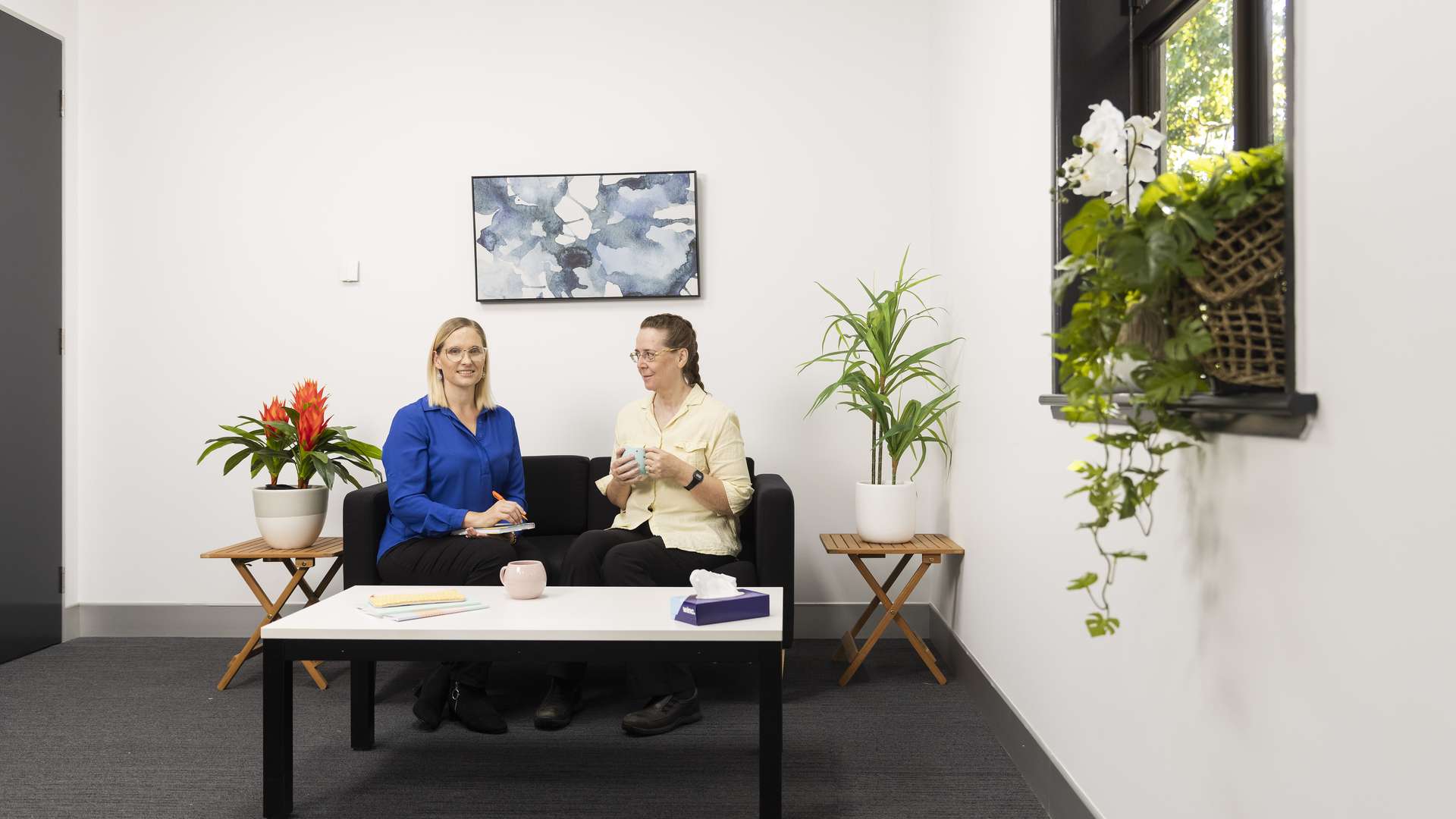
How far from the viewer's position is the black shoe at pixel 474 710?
2.84m

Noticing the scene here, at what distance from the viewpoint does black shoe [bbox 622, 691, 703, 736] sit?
281 cm

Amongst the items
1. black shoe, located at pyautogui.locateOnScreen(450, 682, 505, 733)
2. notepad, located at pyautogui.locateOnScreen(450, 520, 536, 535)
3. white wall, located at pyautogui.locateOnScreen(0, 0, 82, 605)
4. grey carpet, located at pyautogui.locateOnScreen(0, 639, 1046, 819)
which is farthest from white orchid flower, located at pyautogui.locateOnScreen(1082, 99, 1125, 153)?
white wall, located at pyautogui.locateOnScreen(0, 0, 82, 605)

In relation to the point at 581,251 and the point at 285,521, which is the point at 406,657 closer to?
the point at 285,521

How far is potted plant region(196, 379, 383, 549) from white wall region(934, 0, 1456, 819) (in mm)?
2665

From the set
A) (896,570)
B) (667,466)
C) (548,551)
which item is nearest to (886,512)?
(896,570)

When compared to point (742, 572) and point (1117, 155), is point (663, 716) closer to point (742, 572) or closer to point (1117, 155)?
point (742, 572)

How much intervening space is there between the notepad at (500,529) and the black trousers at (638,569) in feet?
0.57

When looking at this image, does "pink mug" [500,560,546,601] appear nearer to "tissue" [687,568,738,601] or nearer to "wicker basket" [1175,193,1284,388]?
"tissue" [687,568,738,601]

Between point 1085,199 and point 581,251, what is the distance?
228 centimetres

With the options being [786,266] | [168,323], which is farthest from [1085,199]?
[168,323]

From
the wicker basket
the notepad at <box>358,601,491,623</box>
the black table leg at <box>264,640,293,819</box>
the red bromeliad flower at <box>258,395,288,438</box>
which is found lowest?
the black table leg at <box>264,640,293,819</box>

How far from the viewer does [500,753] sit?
270cm

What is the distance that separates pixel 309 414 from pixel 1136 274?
3.04m

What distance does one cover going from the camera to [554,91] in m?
4.06
